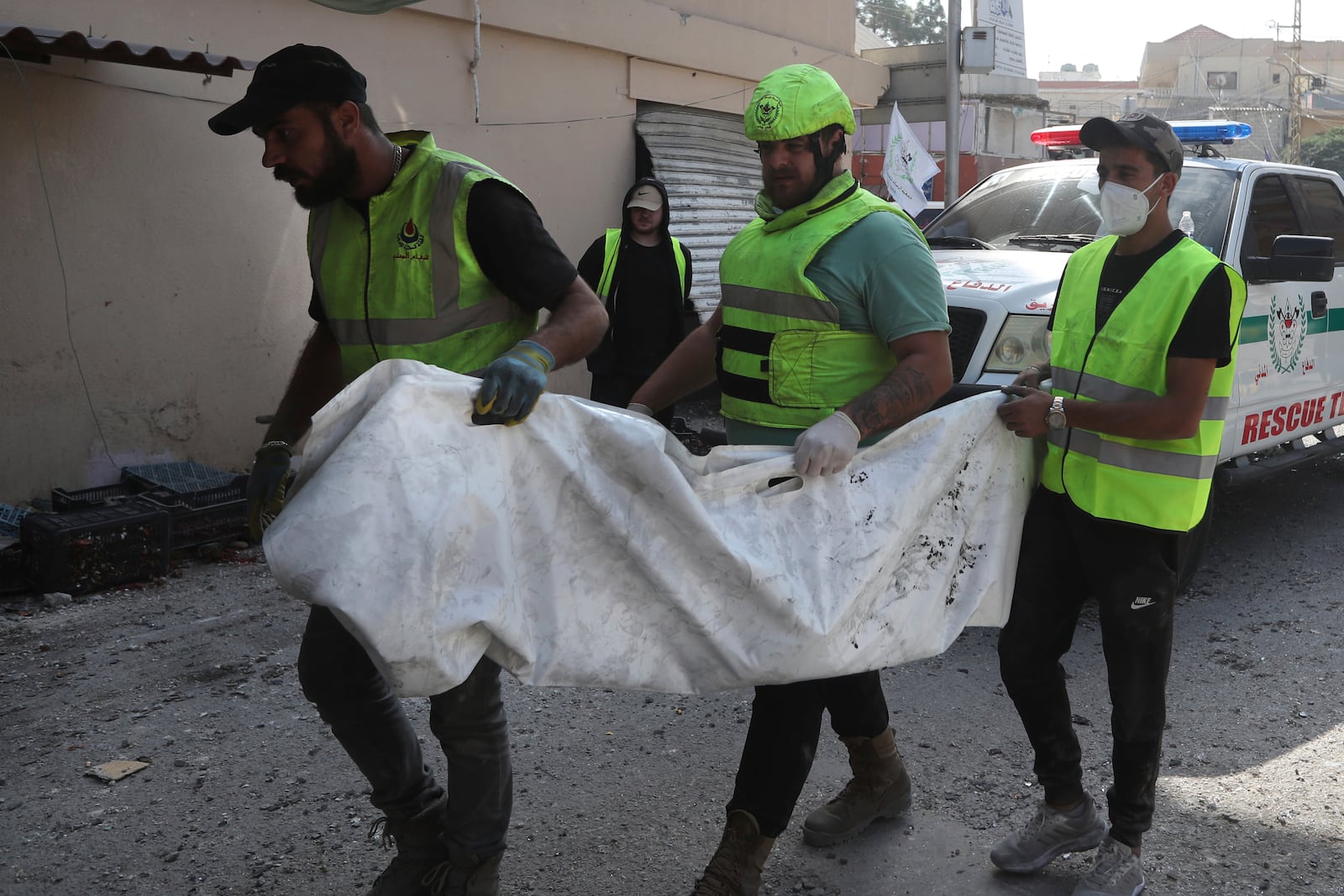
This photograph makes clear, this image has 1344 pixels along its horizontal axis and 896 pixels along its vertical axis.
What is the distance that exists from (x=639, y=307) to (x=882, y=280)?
13.6 feet

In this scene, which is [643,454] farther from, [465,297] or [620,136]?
[620,136]

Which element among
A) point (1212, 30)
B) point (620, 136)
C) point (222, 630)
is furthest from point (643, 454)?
point (1212, 30)

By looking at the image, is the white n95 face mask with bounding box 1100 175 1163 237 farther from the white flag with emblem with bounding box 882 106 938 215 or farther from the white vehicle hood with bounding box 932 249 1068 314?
the white flag with emblem with bounding box 882 106 938 215

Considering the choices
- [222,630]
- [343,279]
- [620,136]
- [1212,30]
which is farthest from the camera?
[1212,30]

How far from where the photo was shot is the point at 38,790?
3.76 m

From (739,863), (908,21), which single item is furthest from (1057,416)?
(908,21)

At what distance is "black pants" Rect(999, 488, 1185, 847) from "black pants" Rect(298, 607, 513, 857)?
4.55 feet

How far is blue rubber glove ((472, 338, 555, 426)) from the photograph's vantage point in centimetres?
243

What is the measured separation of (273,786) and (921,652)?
7.02 ft

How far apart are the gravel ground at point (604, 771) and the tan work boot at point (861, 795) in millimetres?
54

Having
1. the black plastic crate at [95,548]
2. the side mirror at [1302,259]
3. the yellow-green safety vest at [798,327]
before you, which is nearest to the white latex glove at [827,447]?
the yellow-green safety vest at [798,327]

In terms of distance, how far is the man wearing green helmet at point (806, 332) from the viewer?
278 cm

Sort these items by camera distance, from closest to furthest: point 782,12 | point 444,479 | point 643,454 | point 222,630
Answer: point 444,479 < point 643,454 < point 222,630 < point 782,12

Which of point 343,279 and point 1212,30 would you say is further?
point 1212,30
